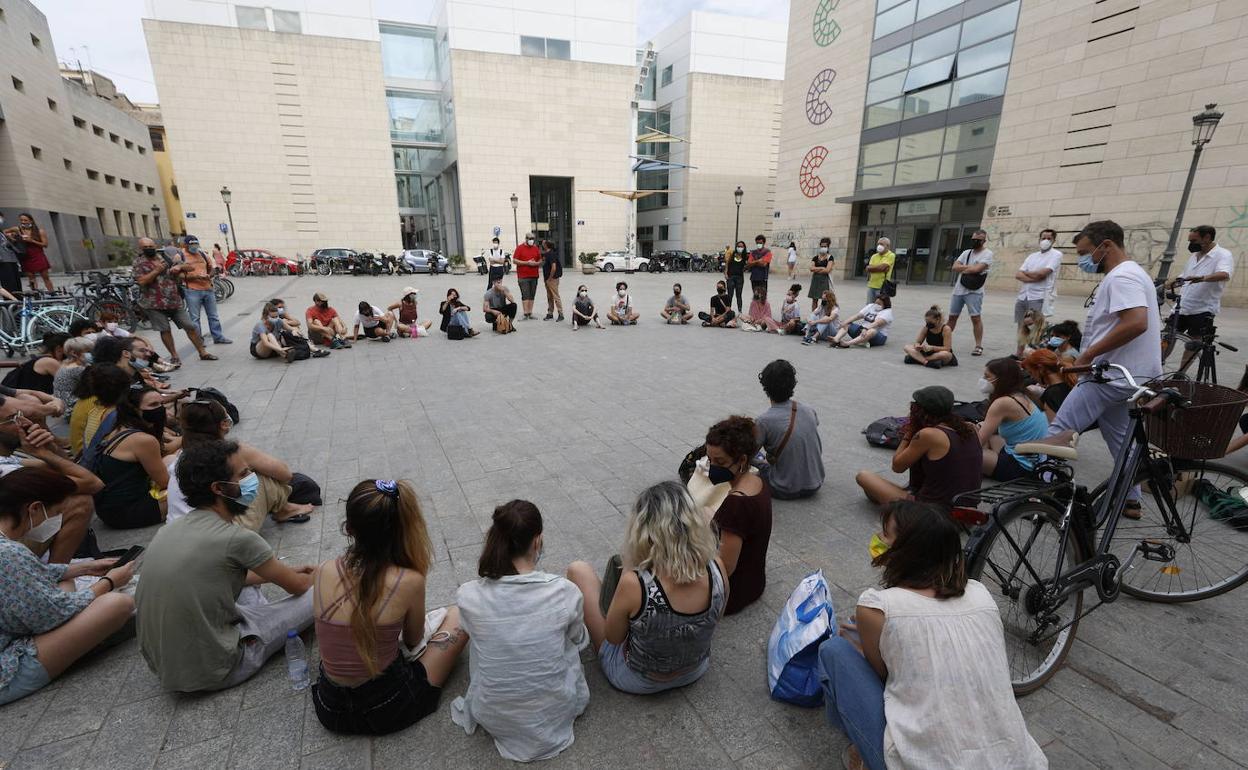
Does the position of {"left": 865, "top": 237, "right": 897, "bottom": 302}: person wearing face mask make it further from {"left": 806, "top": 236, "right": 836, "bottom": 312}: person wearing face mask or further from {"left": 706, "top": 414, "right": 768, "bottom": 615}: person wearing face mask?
{"left": 706, "top": 414, "right": 768, "bottom": 615}: person wearing face mask

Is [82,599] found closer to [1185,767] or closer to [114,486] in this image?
[114,486]

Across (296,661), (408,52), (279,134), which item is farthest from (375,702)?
(408,52)

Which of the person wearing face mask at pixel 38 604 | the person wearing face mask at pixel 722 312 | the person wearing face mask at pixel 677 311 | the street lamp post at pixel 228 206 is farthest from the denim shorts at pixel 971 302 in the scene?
the street lamp post at pixel 228 206

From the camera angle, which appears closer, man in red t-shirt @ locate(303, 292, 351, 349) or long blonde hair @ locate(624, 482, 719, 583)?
long blonde hair @ locate(624, 482, 719, 583)

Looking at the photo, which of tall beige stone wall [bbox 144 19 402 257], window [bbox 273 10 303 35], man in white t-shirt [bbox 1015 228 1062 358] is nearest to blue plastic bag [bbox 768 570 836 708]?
man in white t-shirt [bbox 1015 228 1062 358]

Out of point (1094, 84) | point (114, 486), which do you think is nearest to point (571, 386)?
point (114, 486)

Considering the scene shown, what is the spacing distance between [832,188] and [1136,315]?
23.1 m

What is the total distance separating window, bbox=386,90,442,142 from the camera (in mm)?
37531

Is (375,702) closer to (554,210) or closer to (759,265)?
(759,265)

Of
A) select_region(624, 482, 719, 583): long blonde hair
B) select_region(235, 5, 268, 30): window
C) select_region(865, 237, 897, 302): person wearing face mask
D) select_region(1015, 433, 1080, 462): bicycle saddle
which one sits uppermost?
select_region(235, 5, 268, 30): window

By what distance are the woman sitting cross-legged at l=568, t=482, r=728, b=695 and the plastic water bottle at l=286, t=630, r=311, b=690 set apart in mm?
1383

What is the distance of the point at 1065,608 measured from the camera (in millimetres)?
2365

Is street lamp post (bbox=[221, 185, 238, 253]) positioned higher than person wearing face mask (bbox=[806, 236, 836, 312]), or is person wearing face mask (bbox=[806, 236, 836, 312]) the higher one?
street lamp post (bbox=[221, 185, 238, 253])

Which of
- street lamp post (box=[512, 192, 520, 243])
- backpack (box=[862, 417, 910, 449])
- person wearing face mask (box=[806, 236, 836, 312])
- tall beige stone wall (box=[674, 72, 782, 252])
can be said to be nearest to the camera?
backpack (box=[862, 417, 910, 449])
